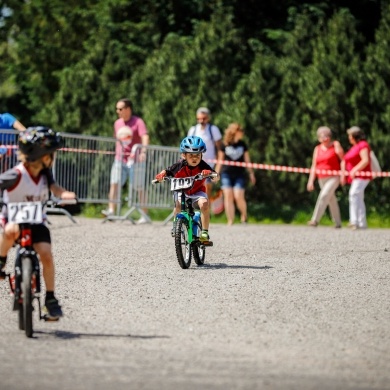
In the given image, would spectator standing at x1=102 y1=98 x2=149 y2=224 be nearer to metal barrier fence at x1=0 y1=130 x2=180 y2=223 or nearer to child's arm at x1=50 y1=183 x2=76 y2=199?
metal barrier fence at x1=0 y1=130 x2=180 y2=223

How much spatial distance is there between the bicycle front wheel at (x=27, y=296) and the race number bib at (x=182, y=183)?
4905mm

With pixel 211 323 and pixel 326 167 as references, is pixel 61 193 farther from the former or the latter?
pixel 326 167

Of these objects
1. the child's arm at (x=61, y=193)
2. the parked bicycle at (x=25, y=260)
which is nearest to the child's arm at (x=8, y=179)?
the parked bicycle at (x=25, y=260)

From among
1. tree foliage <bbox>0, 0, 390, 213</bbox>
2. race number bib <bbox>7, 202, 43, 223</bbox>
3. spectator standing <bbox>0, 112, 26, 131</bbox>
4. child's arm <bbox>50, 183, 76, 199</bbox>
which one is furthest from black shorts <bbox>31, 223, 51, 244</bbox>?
tree foliage <bbox>0, 0, 390, 213</bbox>

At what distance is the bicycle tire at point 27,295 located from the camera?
28.8 ft

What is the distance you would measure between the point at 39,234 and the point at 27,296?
1.76ft

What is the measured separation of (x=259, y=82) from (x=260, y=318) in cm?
1595

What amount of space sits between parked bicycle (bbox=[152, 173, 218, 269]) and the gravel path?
16 cm

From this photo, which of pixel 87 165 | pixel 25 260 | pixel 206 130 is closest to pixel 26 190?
pixel 25 260

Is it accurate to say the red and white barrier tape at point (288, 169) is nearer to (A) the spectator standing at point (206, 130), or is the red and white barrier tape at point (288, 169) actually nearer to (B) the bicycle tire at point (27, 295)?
(A) the spectator standing at point (206, 130)

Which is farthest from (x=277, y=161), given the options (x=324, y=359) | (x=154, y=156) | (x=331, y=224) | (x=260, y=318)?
(x=324, y=359)

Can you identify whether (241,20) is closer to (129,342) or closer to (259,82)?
(259,82)

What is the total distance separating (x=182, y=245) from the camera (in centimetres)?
1383

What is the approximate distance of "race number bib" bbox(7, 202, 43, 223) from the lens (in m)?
9.04
